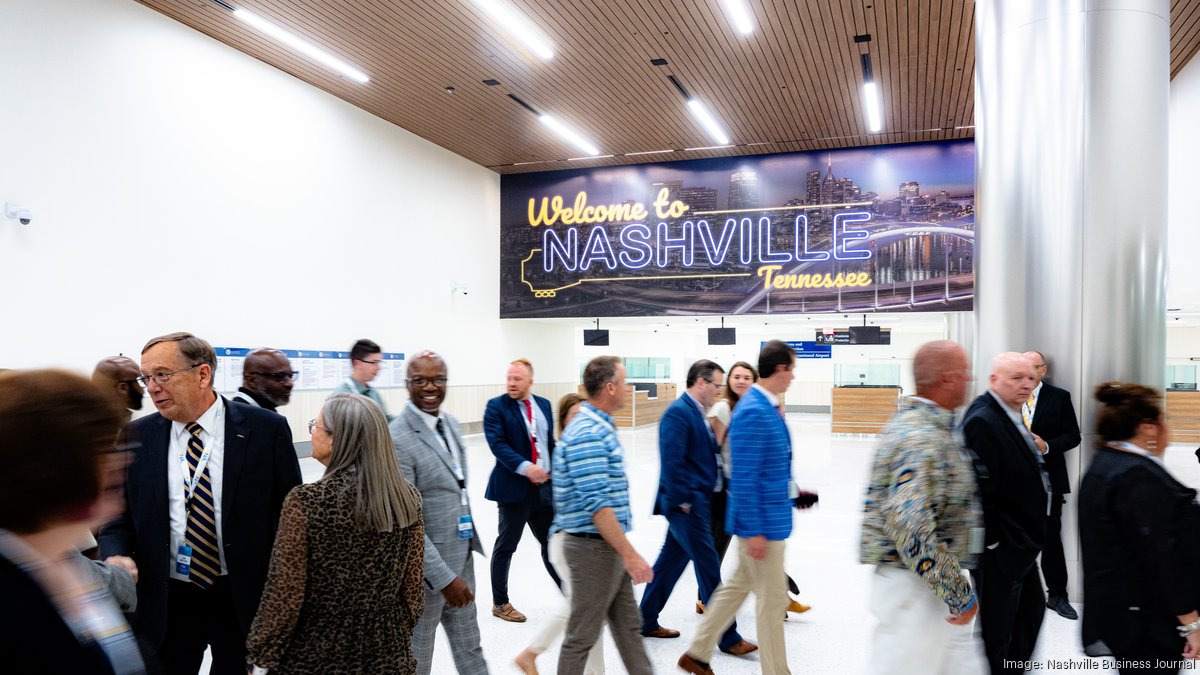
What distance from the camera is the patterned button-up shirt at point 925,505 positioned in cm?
239

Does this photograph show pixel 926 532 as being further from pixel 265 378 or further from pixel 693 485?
pixel 265 378

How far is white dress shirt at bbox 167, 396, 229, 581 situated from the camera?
2.34 meters

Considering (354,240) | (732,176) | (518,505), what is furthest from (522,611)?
(732,176)

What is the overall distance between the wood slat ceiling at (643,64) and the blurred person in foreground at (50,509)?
8.90m

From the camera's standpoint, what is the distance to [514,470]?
4273 mm

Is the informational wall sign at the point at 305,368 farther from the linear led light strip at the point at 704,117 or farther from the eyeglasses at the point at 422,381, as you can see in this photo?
the eyeglasses at the point at 422,381

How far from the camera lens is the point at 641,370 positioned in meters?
27.1

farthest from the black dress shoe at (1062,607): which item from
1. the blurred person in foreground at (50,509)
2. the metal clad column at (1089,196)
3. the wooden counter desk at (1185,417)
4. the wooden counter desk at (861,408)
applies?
the wooden counter desk at (1185,417)

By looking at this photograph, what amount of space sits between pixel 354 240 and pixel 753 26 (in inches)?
274

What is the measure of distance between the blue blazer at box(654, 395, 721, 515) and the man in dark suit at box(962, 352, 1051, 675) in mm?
1282

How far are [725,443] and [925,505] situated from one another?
6.77 feet

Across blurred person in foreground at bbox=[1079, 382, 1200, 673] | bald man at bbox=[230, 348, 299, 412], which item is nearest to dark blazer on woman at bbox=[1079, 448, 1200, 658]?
blurred person in foreground at bbox=[1079, 382, 1200, 673]

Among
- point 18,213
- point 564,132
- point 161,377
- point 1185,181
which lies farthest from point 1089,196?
point 564,132

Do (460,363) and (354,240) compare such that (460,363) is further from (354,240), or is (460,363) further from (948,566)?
(948,566)
